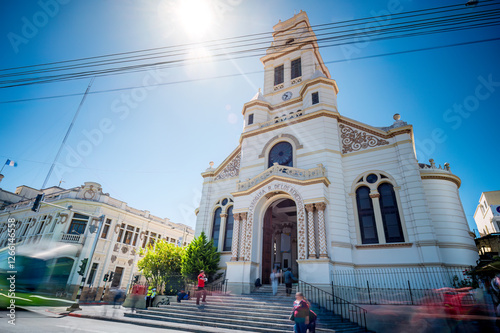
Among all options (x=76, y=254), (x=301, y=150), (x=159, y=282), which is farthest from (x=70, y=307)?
(x=301, y=150)

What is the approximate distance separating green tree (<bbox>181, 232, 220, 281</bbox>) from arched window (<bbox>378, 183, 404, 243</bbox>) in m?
11.3

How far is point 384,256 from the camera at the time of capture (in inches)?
554

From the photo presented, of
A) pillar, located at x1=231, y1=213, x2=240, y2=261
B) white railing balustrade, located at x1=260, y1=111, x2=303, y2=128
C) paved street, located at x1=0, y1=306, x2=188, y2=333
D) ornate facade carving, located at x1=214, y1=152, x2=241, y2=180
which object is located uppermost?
white railing balustrade, located at x1=260, y1=111, x2=303, y2=128

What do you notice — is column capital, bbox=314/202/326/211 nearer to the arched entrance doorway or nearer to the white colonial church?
the white colonial church

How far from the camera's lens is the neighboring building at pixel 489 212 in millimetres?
29641

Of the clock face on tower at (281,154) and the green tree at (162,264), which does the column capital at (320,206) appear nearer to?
the clock face on tower at (281,154)

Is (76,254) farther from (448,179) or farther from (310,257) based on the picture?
(448,179)

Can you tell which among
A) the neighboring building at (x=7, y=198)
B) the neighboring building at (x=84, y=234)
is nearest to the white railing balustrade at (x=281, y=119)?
the neighboring building at (x=84, y=234)

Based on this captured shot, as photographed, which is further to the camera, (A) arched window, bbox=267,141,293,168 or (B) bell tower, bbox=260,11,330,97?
(B) bell tower, bbox=260,11,330,97

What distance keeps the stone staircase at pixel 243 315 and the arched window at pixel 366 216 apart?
5833 mm

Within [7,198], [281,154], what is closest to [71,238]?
[7,198]

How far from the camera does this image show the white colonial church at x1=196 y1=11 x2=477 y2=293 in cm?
1382

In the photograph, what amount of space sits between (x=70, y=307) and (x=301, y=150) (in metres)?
17.7

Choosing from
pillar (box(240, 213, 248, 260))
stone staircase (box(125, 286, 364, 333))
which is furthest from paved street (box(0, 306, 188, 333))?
pillar (box(240, 213, 248, 260))
